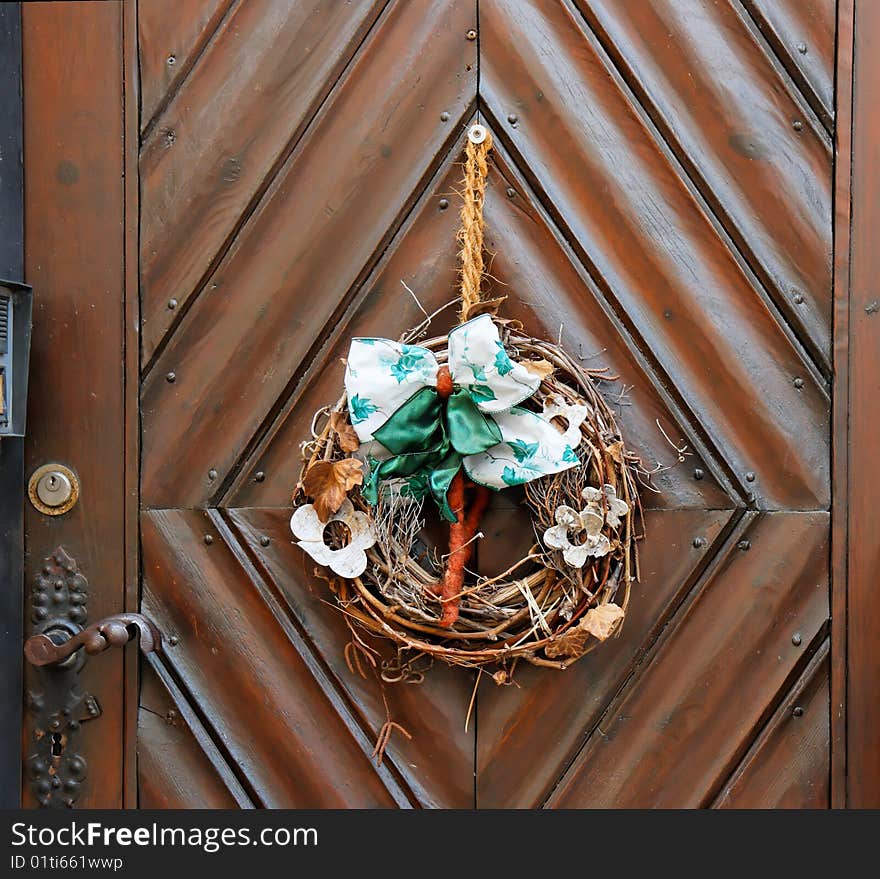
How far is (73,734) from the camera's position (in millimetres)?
1381

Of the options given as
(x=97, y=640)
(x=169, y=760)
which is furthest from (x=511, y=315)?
(x=169, y=760)

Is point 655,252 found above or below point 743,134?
below

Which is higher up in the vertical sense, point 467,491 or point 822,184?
point 822,184

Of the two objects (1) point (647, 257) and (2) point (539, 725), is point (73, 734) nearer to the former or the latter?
(2) point (539, 725)

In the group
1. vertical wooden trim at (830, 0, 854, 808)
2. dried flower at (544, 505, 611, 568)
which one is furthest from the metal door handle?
vertical wooden trim at (830, 0, 854, 808)

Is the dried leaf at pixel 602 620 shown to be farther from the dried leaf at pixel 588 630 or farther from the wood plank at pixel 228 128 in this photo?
the wood plank at pixel 228 128

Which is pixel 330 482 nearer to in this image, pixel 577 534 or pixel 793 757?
pixel 577 534

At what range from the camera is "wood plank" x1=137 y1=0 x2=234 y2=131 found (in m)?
1.36

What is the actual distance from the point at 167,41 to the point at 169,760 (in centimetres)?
109

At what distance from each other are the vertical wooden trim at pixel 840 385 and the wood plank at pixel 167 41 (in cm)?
92

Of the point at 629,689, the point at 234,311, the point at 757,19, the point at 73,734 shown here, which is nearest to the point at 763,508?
the point at 629,689

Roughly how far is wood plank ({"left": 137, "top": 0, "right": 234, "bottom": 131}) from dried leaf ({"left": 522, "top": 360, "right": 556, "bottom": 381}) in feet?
2.26

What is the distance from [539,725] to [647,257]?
701 mm

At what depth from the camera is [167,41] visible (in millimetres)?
1362
